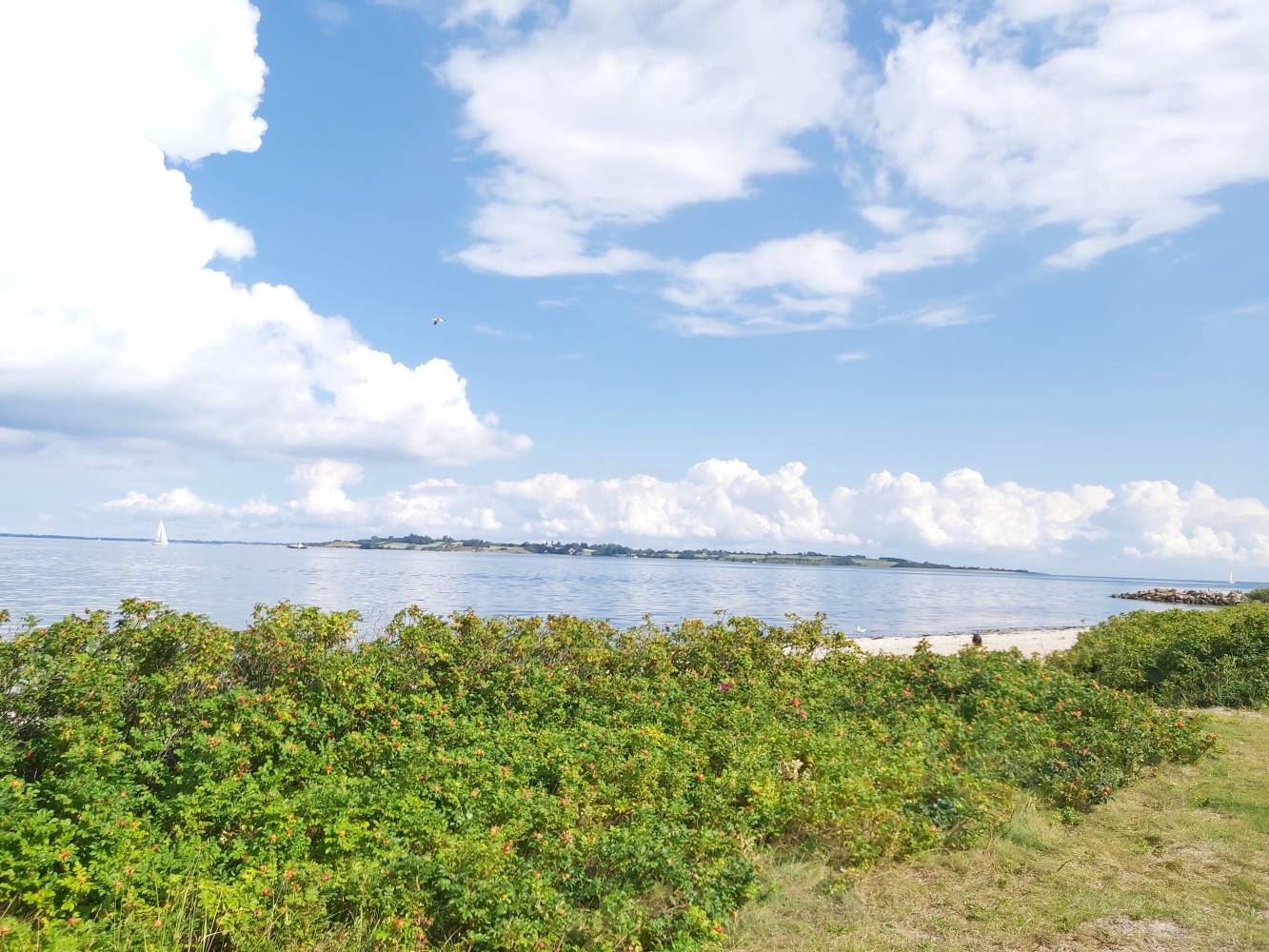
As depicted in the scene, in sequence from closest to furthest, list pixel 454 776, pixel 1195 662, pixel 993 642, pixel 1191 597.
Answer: pixel 454 776
pixel 1195 662
pixel 993 642
pixel 1191 597

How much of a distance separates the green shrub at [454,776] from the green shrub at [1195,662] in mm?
4660

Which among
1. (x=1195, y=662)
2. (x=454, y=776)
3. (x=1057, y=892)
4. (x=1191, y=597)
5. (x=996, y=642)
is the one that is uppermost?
(x=1195, y=662)

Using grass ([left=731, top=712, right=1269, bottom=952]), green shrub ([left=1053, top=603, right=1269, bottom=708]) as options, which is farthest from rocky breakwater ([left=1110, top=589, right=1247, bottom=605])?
grass ([left=731, top=712, right=1269, bottom=952])

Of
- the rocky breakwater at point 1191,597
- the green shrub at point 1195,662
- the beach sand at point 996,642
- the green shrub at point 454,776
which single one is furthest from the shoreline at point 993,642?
the rocky breakwater at point 1191,597

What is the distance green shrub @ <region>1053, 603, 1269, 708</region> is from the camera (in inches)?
572

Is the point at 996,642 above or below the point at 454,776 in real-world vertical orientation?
below

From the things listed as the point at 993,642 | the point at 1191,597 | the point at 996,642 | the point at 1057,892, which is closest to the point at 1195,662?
the point at 1057,892

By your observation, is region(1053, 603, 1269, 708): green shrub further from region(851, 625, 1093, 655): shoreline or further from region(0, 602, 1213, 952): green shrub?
region(851, 625, 1093, 655): shoreline

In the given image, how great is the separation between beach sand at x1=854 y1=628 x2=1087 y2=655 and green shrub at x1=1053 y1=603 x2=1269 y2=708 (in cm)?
1022

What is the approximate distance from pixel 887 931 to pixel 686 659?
578 centimetres

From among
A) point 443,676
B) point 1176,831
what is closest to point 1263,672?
point 1176,831

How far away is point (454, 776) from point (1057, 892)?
5.25 metres

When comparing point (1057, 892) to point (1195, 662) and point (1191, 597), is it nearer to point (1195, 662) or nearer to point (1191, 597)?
point (1195, 662)

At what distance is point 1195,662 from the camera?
49.3 feet
